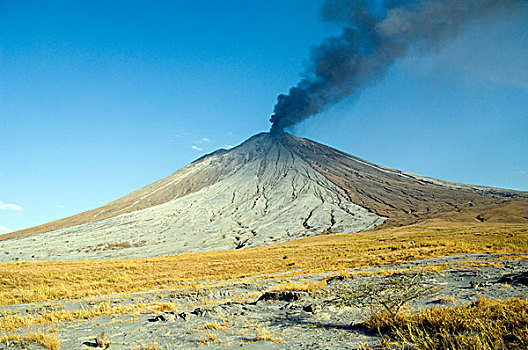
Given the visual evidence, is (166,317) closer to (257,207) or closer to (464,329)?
(464,329)

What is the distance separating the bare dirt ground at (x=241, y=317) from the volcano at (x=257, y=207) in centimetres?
4007

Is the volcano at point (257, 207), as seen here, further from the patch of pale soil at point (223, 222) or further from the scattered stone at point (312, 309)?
the scattered stone at point (312, 309)

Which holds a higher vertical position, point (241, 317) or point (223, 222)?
point (223, 222)

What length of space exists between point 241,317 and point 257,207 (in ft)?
229

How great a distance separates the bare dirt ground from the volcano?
1577 inches

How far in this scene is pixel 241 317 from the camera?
948 centimetres

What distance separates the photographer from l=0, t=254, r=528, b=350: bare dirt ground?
6.96 meters

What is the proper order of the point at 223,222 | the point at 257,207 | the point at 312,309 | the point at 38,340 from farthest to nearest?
the point at 257,207 < the point at 223,222 < the point at 312,309 < the point at 38,340

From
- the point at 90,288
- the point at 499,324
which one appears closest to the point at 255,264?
the point at 90,288

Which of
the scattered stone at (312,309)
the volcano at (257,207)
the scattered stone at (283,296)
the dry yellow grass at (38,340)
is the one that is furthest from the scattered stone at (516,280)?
Answer: the volcano at (257,207)

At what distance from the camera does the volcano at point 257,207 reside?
59.1m

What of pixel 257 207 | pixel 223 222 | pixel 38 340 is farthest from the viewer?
pixel 257 207

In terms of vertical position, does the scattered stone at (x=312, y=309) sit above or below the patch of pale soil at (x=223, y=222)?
below

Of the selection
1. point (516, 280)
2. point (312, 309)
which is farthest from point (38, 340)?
point (516, 280)
